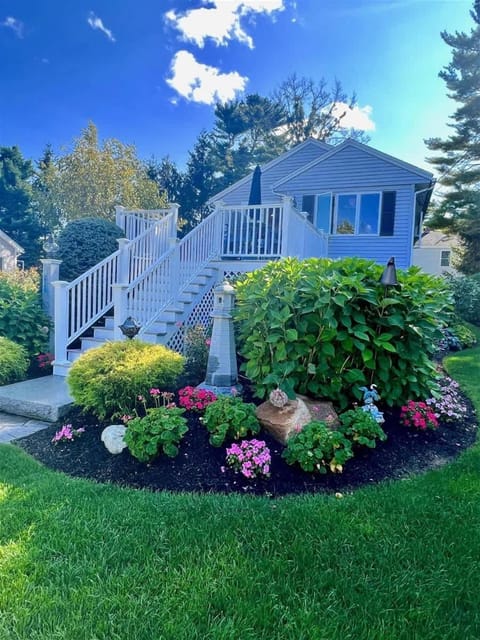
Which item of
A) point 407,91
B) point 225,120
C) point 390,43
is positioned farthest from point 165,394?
point 225,120

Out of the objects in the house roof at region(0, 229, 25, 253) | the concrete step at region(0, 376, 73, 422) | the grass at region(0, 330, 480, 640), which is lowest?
the concrete step at region(0, 376, 73, 422)

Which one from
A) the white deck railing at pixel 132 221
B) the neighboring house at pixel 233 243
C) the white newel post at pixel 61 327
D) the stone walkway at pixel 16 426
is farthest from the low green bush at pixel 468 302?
the stone walkway at pixel 16 426

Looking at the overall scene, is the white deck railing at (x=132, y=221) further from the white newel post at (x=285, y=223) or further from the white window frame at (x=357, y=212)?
the white window frame at (x=357, y=212)

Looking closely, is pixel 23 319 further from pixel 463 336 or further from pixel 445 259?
pixel 445 259

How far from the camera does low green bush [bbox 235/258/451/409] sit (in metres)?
3.56

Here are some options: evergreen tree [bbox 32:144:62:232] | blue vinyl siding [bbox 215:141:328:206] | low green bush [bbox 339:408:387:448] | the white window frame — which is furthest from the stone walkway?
evergreen tree [bbox 32:144:62:232]

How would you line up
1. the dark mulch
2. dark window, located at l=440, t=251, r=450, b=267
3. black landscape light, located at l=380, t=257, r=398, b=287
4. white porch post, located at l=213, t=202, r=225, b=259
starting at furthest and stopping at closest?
dark window, located at l=440, t=251, r=450, b=267, white porch post, located at l=213, t=202, r=225, b=259, black landscape light, located at l=380, t=257, r=398, b=287, the dark mulch

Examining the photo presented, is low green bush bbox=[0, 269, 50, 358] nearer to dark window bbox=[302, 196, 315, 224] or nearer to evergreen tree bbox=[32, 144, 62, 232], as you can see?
dark window bbox=[302, 196, 315, 224]

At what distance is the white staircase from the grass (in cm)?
345

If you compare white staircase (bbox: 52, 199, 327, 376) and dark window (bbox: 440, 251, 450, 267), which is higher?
dark window (bbox: 440, 251, 450, 267)

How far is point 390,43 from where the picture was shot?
888cm

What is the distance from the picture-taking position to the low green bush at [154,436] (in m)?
3.00

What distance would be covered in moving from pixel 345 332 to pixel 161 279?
3.64 metres

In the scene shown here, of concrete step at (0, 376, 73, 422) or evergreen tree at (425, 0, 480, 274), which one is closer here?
concrete step at (0, 376, 73, 422)
